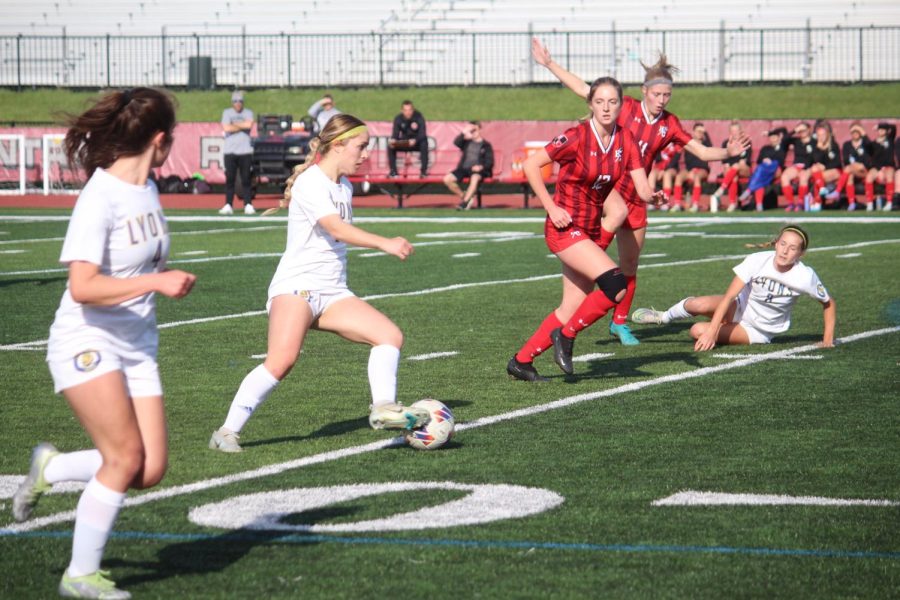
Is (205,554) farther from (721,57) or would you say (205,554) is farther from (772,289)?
(721,57)

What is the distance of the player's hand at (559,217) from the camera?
897 centimetres

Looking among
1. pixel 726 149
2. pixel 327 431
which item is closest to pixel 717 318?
pixel 726 149

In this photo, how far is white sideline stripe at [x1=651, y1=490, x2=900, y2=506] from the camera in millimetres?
5930

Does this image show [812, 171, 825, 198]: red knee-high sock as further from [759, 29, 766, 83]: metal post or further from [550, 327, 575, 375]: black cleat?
[550, 327, 575, 375]: black cleat

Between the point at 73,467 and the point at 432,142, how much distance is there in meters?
29.7

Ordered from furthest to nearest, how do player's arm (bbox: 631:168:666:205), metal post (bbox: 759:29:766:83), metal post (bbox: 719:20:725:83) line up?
metal post (bbox: 719:20:725:83) → metal post (bbox: 759:29:766:83) → player's arm (bbox: 631:168:666:205)

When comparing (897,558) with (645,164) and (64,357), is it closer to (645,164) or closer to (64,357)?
(64,357)

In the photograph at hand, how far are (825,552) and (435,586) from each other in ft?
4.53

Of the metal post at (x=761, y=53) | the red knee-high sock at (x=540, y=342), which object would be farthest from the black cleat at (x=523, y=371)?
the metal post at (x=761, y=53)

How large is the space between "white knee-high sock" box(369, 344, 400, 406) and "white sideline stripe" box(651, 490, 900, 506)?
5.05 feet

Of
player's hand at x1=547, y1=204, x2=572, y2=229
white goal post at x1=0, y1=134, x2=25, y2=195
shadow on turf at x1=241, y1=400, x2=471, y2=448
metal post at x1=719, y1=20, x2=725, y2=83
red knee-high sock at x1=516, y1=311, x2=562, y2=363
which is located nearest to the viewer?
shadow on turf at x1=241, y1=400, x2=471, y2=448

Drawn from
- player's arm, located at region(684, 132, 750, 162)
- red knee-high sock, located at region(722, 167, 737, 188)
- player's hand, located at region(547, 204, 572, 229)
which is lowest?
player's hand, located at region(547, 204, 572, 229)

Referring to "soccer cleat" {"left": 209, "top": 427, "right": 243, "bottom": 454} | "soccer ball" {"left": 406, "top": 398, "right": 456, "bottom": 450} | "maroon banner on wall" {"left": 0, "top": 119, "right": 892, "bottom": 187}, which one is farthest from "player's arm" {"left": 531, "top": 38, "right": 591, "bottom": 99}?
"maroon banner on wall" {"left": 0, "top": 119, "right": 892, "bottom": 187}

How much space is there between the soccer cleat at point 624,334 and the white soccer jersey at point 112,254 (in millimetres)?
6792
